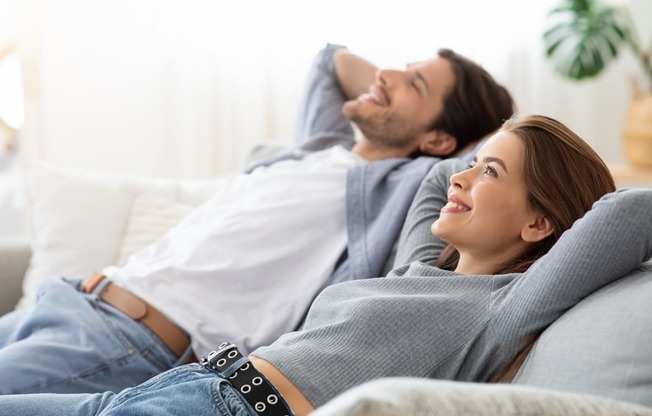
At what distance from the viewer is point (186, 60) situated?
352 cm

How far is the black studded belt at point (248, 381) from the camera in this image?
109 cm

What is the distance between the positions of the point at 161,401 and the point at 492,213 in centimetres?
56

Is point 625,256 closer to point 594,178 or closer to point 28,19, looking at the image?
point 594,178

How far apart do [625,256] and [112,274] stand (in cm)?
109

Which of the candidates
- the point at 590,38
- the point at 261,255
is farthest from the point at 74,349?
the point at 590,38

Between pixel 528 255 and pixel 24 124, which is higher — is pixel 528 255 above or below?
above

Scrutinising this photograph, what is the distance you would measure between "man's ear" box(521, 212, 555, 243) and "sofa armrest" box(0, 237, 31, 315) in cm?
139

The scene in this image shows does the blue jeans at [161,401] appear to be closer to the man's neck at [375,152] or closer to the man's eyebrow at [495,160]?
the man's eyebrow at [495,160]

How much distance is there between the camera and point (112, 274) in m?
1.81

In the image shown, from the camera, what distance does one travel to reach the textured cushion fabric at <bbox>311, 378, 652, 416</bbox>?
716mm

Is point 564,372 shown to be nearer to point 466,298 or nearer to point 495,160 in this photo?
point 466,298

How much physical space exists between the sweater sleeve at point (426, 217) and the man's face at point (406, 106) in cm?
32

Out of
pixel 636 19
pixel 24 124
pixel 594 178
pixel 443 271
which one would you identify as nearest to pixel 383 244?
pixel 443 271

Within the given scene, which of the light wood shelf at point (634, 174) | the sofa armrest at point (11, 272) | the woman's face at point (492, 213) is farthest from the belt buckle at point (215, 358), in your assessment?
the light wood shelf at point (634, 174)
